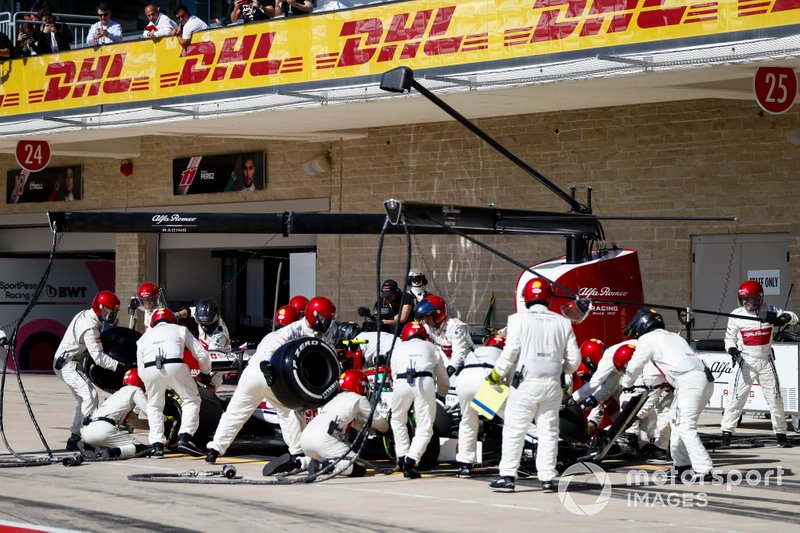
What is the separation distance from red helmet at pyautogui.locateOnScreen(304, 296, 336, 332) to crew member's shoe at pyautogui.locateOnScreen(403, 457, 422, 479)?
1.60 meters

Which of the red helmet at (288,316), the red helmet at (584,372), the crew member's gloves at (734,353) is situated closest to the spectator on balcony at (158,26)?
the red helmet at (288,316)

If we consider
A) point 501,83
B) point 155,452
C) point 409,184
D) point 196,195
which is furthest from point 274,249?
point 155,452

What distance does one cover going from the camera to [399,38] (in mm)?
17922

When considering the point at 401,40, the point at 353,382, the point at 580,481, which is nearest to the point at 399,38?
the point at 401,40

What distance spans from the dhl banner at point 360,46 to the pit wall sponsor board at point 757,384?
3.98 metres

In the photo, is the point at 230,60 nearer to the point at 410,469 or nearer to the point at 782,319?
the point at 782,319

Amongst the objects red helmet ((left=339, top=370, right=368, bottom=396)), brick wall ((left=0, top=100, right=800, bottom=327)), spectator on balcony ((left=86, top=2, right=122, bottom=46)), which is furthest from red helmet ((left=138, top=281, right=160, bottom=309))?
spectator on balcony ((left=86, top=2, right=122, bottom=46))

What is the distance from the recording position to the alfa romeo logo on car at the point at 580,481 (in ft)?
32.8

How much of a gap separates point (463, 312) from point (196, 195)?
22.1ft

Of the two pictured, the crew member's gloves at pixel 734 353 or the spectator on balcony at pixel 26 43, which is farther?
the spectator on balcony at pixel 26 43

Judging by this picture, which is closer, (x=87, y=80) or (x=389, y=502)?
(x=389, y=502)

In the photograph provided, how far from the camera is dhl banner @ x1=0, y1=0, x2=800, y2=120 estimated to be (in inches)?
604

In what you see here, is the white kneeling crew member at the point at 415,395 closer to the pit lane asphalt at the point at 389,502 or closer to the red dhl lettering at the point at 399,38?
the pit lane asphalt at the point at 389,502

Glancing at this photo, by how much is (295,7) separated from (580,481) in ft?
33.3
